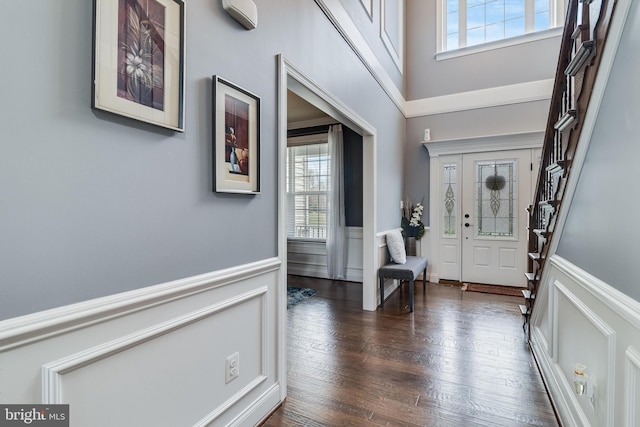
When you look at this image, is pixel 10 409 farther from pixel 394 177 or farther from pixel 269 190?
pixel 394 177

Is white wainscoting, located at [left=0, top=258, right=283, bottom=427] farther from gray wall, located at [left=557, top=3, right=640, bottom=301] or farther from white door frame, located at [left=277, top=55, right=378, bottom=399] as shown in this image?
gray wall, located at [left=557, top=3, right=640, bottom=301]

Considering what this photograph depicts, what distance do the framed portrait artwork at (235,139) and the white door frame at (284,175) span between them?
259 millimetres

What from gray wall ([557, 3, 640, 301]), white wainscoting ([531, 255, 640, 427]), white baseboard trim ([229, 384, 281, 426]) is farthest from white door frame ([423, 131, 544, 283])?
white baseboard trim ([229, 384, 281, 426])

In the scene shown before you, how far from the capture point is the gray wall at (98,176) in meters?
0.83

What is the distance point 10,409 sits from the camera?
83 cm

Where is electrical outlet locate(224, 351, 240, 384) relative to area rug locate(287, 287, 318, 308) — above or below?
above

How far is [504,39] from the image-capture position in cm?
476

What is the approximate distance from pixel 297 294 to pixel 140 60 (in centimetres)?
362

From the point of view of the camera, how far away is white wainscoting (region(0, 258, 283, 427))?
863mm

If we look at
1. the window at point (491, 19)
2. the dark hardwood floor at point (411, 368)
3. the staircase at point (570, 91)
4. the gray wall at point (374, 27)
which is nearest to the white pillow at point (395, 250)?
the dark hardwood floor at point (411, 368)

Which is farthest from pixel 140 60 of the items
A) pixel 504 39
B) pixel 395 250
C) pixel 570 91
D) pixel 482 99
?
pixel 504 39

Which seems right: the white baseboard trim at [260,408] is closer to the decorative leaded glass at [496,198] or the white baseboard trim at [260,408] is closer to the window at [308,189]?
the window at [308,189]

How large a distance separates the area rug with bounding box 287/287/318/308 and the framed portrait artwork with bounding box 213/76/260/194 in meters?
2.52

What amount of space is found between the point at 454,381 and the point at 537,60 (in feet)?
15.7
